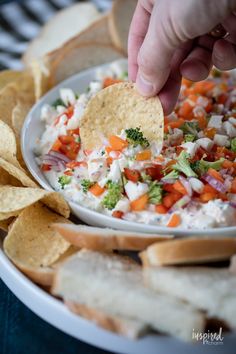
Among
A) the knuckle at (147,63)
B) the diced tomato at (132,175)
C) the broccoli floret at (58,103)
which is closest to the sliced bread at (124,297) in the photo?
the diced tomato at (132,175)

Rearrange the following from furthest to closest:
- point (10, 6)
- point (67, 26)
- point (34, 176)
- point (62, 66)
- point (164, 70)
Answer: point (10, 6)
point (67, 26)
point (62, 66)
point (34, 176)
point (164, 70)

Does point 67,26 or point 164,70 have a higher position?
point 164,70

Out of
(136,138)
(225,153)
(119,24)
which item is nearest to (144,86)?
(136,138)

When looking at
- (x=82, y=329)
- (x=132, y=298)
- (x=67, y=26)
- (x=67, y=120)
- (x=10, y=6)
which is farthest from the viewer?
(x=10, y=6)

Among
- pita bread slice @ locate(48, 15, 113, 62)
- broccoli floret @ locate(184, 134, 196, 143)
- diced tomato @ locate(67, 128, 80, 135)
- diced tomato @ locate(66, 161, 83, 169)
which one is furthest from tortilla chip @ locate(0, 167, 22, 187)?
pita bread slice @ locate(48, 15, 113, 62)

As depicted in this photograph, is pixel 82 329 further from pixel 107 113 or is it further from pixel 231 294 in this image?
pixel 107 113

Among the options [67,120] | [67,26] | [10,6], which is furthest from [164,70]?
[10,6]

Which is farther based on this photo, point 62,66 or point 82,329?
point 62,66
